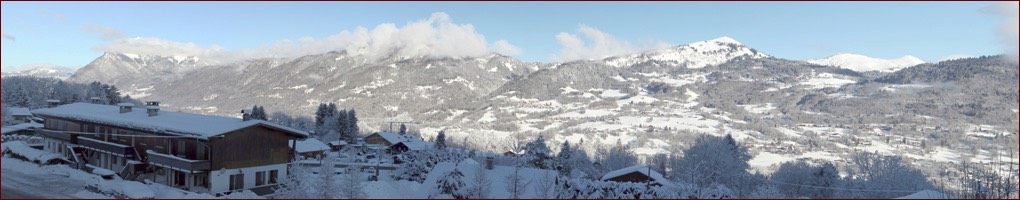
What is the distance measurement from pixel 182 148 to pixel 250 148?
11.4ft

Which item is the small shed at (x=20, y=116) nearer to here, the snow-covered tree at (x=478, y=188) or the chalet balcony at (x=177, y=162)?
the chalet balcony at (x=177, y=162)

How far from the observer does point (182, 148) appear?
3097cm

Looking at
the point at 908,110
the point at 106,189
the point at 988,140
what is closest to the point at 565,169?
the point at 106,189

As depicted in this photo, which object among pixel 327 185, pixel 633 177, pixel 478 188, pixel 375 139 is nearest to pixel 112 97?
pixel 375 139

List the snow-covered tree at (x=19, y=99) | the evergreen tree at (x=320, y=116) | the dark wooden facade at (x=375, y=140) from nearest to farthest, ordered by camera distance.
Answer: the snow-covered tree at (x=19, y=99)
the dark wooden facade at (x=375, y=140)
the evergreen tree at (x=320, y=116)

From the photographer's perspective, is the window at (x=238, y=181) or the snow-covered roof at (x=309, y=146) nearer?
the window at (x=238, y=181)

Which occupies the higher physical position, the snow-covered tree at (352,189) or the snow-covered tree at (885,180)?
the snow-covered tree at (352,189)

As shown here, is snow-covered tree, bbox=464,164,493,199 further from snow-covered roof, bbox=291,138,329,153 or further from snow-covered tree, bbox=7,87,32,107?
snow-covered tree, bbox=7,87,32,107

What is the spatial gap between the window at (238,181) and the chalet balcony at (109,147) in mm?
7025

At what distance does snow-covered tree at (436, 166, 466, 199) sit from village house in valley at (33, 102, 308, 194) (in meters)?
10.0

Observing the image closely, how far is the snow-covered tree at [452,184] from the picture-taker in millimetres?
29141

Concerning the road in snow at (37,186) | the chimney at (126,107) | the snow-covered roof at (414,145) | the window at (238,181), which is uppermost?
the chimney at (126,107)

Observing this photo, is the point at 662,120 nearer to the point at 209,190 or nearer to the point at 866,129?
the point at 866,129

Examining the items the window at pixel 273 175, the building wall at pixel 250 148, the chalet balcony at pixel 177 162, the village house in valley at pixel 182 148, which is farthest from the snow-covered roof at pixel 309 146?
the chalet balcony at pixel 177 162
